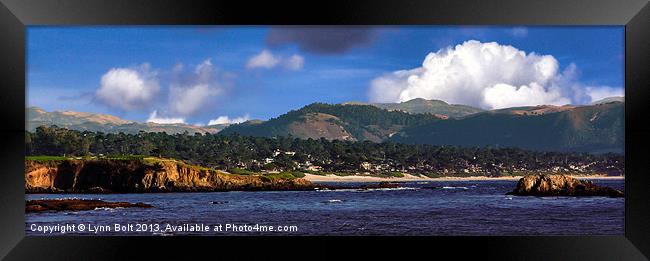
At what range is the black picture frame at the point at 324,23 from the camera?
26.4ft

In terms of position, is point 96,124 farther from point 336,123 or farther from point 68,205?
point 68,205

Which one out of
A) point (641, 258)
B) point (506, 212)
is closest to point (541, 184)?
point (506, 212)

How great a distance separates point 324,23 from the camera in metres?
8.07

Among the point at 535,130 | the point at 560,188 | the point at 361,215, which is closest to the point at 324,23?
the point at 361,215

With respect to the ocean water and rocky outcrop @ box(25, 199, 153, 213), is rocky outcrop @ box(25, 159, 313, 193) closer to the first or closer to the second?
the ocean water

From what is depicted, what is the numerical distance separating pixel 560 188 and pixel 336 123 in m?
17.1

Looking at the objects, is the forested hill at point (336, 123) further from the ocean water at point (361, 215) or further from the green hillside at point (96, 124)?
the ocean water at point (361, 215)

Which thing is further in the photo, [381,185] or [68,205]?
[381,185]

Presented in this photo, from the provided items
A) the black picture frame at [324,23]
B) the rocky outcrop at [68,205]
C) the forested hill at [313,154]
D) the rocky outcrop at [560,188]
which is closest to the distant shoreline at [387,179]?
the forested hill at [313,154]

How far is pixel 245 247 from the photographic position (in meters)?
8.46

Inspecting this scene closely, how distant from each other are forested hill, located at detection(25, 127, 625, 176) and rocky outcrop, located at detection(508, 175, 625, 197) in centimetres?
955

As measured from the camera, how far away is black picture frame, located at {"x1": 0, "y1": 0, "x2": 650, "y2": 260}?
8039 mm

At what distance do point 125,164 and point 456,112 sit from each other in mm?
24690

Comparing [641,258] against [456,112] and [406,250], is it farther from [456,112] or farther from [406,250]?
[456,112]
